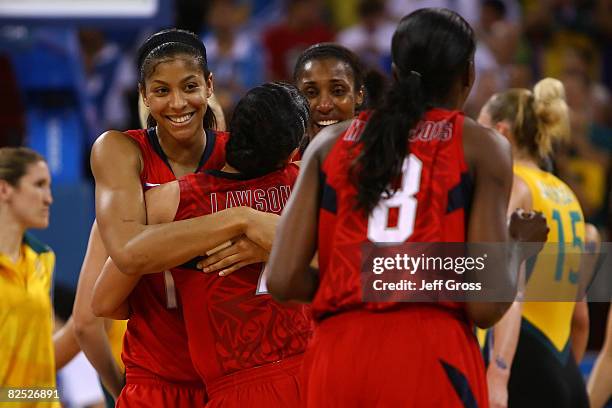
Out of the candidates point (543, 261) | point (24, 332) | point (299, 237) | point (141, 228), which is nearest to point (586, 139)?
point (543, 261)

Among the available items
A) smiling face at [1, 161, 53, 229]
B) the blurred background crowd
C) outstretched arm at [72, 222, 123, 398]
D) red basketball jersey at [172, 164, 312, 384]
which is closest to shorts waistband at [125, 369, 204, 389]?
red basketball jersey at [172, 164, 312, 384]

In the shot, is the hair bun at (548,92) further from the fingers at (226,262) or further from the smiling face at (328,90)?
the fingers at (226,262)

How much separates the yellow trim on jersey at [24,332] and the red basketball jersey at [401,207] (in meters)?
2.17

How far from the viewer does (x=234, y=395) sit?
354 cm

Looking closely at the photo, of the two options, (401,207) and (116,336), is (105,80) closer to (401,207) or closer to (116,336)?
(116,336)

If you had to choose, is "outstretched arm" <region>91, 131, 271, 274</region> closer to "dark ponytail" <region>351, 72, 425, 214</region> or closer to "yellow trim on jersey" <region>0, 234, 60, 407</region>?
"dark ponytail" <region>351, 72, 425, 214</region>

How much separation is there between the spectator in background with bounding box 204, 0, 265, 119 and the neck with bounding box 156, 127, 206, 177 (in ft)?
19.0

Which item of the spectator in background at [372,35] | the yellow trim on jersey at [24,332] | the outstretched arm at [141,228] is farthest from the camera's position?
the spectator in background at [372,35]

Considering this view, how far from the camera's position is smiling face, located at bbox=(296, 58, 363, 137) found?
454cm

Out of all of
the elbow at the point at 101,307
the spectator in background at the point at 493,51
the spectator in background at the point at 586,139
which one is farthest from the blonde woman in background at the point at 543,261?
the spectator in background at the point at 493,51

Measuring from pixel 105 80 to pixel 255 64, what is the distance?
51.7 inches

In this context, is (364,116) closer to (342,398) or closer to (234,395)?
(342,398)

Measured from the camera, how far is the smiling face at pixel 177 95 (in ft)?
12.1

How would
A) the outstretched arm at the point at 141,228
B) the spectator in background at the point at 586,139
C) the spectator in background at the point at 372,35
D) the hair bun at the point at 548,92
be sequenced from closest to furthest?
the outstretched arm at the point at 141,228
the hair bun at the point at 548,92
the spectator in background at the point at 586,139
the spectator in background at the point at 372,35
